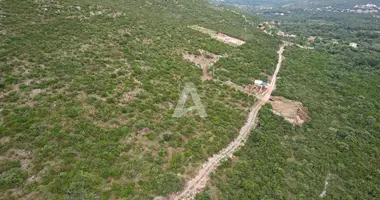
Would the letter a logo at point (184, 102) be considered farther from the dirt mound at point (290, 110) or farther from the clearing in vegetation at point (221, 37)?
the clearing in vegetation at point (221, 37)

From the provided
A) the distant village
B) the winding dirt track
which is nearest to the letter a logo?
the winding dirt track

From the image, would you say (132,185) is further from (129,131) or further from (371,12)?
(371,12)

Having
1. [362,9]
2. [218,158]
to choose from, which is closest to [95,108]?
[218,158]

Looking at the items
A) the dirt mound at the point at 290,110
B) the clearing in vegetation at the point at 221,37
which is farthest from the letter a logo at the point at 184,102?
the clearing in vegetation at the point at 221,37

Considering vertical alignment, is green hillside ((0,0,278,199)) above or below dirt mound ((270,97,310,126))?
above

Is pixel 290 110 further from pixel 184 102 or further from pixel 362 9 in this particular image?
pixel 362 9

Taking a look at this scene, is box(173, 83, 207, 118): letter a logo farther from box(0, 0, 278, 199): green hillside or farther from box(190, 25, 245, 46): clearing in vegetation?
box(190, 25, 245, 46): clearing in vegetation
